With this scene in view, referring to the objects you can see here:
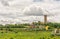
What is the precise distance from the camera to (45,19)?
99.6 meters

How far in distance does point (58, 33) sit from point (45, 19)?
2062 inches

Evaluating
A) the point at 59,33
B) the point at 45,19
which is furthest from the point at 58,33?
the point at 45,19

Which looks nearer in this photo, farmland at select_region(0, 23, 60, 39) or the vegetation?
farmland at select_region(0, 23, 60, 39)

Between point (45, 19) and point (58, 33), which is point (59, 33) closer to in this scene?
point (58, 33)

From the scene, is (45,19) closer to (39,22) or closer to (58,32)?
(39,22)

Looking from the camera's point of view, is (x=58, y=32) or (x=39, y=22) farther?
(x=39, y=22)

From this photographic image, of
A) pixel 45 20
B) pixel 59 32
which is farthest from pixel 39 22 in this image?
pixel 59 32

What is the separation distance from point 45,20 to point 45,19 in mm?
930

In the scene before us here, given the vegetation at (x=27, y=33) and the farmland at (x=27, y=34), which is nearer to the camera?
the farmland at (x=27, y=34)

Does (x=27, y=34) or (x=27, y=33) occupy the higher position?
(x=27, y=34)

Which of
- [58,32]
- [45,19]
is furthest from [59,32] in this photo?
[45,19]

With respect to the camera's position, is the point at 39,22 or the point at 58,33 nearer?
the point at 58,33

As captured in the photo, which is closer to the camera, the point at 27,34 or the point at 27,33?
the point at 27,34

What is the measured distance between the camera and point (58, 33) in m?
47.3
